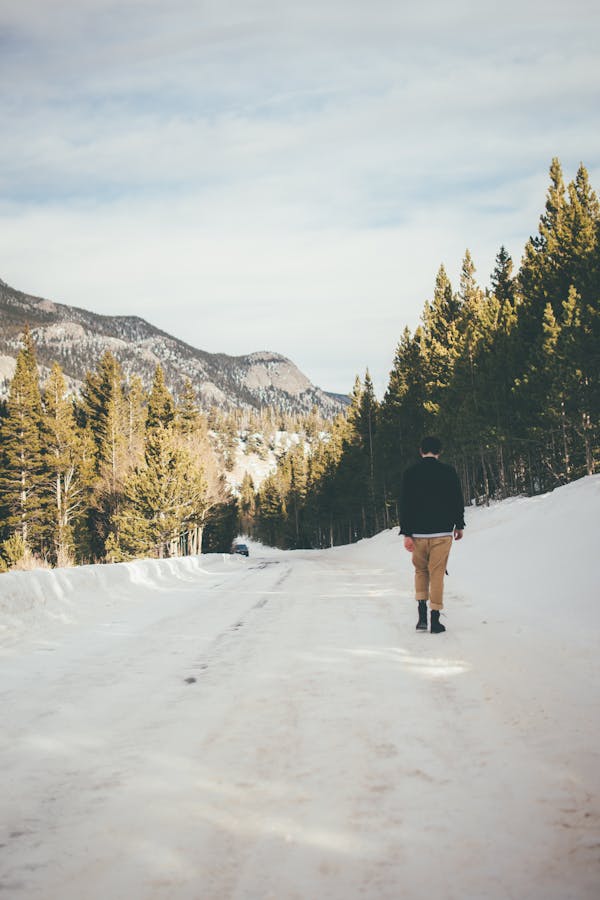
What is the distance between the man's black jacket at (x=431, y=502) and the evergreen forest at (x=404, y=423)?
17.1m

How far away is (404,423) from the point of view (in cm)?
4309

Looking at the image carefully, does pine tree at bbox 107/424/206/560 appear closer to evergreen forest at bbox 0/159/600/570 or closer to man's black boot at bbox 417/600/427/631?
evergreen forest at bbox 0/159/600/570

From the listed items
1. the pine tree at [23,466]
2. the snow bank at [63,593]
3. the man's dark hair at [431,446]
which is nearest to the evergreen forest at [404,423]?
the pine tree at [23,466]

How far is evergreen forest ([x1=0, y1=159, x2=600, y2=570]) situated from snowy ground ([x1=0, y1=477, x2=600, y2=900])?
56.6 ft

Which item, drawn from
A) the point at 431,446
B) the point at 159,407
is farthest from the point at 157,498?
the point at 431,446

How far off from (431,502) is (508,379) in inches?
900

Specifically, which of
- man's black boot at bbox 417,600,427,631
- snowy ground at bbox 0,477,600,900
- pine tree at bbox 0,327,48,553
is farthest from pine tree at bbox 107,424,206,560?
man's black boot at bbox 417,600,427,631

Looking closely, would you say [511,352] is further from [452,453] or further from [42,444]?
A: [42,444]

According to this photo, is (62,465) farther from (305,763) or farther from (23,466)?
(305,763)

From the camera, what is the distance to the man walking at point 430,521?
630 centimetres

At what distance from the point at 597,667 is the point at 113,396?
151 ft

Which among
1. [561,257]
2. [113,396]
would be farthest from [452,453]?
[113,396]

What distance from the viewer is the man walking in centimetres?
630

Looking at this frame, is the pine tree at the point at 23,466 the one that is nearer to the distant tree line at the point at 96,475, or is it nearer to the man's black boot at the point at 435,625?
the distant tree line at the point at 96,475
